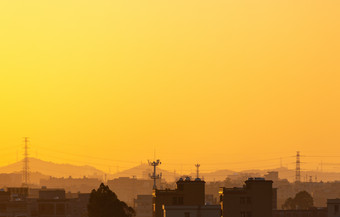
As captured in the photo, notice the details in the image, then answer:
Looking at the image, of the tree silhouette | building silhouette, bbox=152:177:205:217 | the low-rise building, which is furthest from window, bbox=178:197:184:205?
the tree silhouette

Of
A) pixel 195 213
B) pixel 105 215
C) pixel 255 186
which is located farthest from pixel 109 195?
pixel 255 186

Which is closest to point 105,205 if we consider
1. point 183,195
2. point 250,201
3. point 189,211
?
point 189,211

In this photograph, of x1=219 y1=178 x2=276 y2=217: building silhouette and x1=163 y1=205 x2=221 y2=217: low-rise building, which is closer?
x1=163 y1=205 x2=221 y2=217: low-rise building

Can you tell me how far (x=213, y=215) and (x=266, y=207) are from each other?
10235 millimetres

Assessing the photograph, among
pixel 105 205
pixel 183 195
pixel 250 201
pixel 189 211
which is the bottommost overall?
pixel 189 211

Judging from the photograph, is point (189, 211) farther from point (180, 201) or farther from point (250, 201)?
point (250, 201)

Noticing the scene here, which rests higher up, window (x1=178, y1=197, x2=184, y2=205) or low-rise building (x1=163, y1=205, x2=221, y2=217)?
window (x1=178, y1=197, x2=184, y2=205)

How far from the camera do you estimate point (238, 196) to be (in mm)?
168375

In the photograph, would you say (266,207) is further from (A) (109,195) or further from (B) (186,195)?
(A) (109,195)

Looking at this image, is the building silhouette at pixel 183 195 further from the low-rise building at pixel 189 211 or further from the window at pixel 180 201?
the low-rise building at pixel 189 211

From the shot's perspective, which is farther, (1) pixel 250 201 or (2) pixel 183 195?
(2) pixel 183 195

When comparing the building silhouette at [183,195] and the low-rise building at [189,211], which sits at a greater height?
the building silhouette at [183,195]

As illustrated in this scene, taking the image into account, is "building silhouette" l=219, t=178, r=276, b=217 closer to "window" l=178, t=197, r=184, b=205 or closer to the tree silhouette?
"window" l=178, t=197, r=184, b=205

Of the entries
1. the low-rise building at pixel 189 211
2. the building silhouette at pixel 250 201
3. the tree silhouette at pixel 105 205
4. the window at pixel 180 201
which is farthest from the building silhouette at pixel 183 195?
the tree silhouette at pixel 105 205
